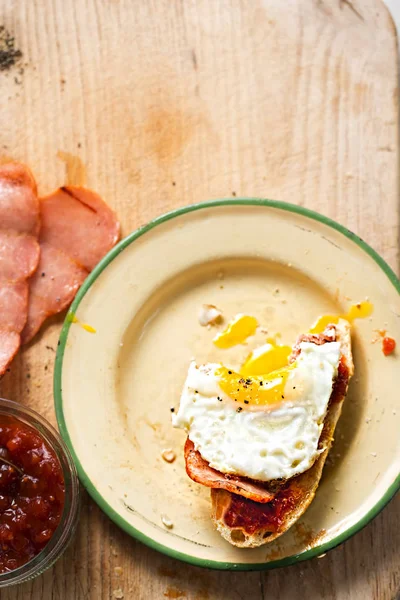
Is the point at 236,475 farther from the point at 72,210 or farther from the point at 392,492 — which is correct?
the point at 72,210

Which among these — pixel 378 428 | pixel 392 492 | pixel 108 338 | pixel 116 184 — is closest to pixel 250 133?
pixel 116 184

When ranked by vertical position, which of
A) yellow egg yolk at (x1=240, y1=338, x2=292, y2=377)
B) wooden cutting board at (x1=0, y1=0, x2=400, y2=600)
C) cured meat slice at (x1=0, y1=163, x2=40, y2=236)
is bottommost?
yellow egg yolk at (x1=240, y1=338, x2=292, y2=377)

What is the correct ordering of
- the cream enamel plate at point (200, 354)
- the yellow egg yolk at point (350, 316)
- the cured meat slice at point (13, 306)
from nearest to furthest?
1. the cream enamel plate at point (200, 354)
2. the yellow egg yolk at point (350, 316)
3. the cured meat slice at point (13, 306)

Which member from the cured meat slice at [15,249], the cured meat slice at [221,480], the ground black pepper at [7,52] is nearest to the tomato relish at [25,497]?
the cured meat slice at [15,249]

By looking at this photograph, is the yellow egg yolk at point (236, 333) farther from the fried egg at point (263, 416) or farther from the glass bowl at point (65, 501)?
the glass bowl at point (65, 501)

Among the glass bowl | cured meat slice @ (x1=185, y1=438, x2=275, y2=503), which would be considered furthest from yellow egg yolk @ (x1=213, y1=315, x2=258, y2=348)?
the glass bowl

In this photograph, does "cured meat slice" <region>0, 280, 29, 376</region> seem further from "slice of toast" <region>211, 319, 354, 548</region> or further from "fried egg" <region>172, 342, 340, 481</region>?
"slice of toast" <region>211, 319, 354, 548</region>

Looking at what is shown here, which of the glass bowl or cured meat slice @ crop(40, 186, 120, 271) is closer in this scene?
the glass bowl
